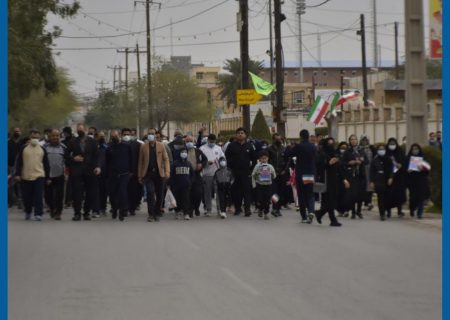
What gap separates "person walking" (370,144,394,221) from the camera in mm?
21578

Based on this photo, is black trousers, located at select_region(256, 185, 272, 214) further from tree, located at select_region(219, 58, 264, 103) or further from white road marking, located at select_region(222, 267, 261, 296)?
tree, located at select_region(219, 58, 264, 103)

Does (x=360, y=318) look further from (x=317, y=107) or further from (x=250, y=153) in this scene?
(x=317, y=107)

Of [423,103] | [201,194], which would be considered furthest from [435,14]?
[201,194]

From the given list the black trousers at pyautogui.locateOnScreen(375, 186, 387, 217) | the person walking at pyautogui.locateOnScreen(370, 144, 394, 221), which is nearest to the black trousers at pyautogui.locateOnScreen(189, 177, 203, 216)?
the person walking at pyautogui.locateOnScreen(370, 144, 394, 221)

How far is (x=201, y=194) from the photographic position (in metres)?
22.9

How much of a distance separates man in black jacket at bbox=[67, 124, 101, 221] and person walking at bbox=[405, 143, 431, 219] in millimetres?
6813

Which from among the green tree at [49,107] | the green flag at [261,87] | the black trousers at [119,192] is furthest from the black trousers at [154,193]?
the green tree at [49,107]

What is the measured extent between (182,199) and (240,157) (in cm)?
178

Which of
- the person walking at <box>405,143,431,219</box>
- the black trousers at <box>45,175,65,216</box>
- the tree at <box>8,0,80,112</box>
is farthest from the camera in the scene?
the tree at <box>8,0,80,112</box>

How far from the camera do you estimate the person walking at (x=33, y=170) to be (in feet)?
68.1

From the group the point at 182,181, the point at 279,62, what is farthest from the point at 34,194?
the point at 279,62

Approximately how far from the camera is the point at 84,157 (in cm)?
2148

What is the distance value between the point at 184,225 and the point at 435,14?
25.9 feet

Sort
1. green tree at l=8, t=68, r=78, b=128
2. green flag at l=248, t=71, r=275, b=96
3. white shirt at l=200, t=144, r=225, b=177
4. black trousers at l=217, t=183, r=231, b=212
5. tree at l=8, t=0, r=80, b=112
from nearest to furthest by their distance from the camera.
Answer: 1. black trousers at l=217, t=183, r=231, b=212
2. white shirt at l=200, t=144, r=225, b=177
3. tree at l=8, t=0, r=80, b=112
4. green flag at l=248, t=71, r=275, b=96
5. green tree at l=8, t=68, r=78, b=128
